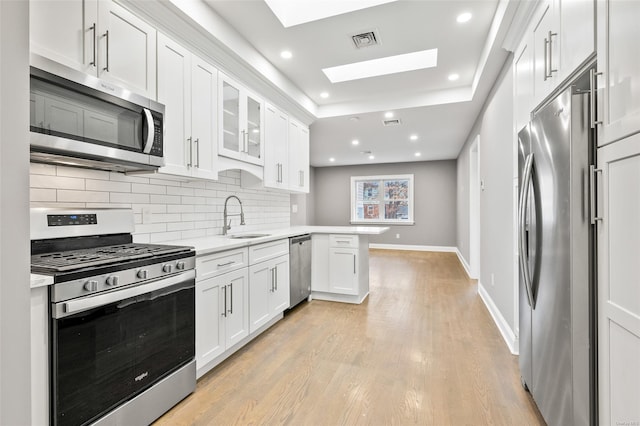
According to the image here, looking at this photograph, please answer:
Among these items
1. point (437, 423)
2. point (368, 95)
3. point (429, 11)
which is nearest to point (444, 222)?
point (368, 95)

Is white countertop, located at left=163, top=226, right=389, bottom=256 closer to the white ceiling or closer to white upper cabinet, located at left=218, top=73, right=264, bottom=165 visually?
white upper cabinet, located at left=218, top=73, right=264, bottom=165

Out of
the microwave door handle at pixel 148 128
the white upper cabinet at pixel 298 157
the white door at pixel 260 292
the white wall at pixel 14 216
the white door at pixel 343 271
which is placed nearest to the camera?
the white wall at pixel 14 216

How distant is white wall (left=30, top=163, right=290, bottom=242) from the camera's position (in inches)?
67.9

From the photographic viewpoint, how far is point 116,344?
1483 mm

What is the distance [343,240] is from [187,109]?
2245 millimetres

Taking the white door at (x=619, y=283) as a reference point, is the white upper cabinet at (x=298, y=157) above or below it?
above

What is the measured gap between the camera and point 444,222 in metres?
8.27

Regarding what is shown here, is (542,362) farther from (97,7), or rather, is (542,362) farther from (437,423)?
(97,7)

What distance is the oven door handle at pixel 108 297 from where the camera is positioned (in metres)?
1.26

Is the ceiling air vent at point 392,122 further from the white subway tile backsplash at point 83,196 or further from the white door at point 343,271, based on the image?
the white subway tile backsplash at point 83,196

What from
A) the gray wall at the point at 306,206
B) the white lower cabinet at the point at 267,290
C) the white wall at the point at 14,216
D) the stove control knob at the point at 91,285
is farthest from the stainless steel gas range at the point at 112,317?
the gray wall at the point at 306,206

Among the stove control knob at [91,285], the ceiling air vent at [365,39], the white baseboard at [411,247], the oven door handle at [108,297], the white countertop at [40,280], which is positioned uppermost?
the ceiling air vent at [365,39]

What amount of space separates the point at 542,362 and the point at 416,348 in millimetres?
1088

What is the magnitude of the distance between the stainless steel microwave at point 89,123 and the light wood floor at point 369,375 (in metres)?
1.49
